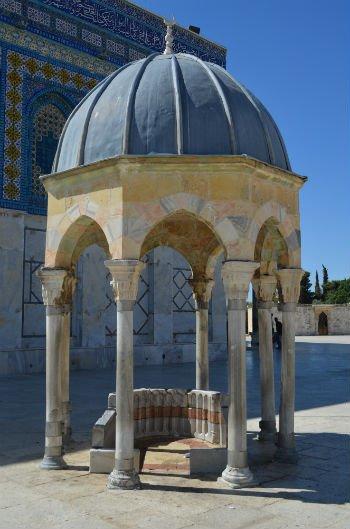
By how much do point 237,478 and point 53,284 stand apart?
2604 millimetres

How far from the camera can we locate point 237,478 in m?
4.86

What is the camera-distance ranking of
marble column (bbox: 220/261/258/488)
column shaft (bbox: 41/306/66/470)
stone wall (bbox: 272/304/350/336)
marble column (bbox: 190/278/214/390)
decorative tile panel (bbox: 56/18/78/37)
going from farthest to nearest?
stone wall (bbox: 272/304/350/336)
decorative tile panel (bbox: 56/18/78/37)
marble column (bbox: 190/278/214/390)
column shaft (bbox: 41/306/66/470)
marble column (bbox: 220/261/258/488)

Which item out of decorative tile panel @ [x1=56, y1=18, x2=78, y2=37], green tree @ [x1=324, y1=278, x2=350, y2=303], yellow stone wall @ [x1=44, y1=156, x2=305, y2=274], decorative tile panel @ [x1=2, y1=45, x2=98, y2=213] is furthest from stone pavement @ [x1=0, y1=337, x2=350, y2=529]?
green tree @ [x1=324, y1=278, x2=350, y2=303]

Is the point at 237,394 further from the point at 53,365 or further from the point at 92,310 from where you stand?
the point at 92,310

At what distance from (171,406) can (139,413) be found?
0.40 m

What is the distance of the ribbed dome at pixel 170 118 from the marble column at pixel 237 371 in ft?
3.68

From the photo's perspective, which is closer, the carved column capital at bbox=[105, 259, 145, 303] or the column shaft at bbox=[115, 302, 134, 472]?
the column shaft at bbox=[115, 302, 134, 472]

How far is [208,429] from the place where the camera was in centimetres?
648

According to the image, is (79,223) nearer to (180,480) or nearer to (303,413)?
(180,480)

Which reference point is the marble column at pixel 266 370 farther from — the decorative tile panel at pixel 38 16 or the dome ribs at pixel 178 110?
the decorative tile panel at pixel 38 16

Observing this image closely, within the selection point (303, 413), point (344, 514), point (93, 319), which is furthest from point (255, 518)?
point (93, 319)

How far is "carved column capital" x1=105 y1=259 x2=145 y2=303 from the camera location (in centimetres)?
504

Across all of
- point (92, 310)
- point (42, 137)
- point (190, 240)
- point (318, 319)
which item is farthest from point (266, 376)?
point (318, 319)

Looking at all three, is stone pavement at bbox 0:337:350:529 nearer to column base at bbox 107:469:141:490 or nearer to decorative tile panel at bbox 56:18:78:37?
column base at bbox 107:469:141:490
